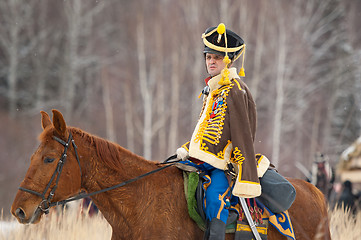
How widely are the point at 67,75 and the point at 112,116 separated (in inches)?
97.8

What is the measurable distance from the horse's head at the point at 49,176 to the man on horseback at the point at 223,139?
36.6 inches

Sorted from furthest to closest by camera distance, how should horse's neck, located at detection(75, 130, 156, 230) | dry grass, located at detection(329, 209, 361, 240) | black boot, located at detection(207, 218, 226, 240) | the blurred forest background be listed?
1. the blurred forest background
2. dry grass, located at detection(329, 209, 361, 240)
3. horse's neck, located at detection(75, 130, 156, 230)
4. black boot, located at detection(207, 218, 226, 240)

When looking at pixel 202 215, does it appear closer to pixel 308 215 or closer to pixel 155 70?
pixel 308 215

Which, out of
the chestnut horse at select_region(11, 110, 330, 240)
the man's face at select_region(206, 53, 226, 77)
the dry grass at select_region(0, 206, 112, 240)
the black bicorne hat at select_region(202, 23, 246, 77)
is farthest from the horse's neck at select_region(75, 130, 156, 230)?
the dry grass at select_region(0, 206, 112, 240)

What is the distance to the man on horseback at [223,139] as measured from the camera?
3367mm

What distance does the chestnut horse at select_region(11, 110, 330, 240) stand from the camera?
10.4 ft

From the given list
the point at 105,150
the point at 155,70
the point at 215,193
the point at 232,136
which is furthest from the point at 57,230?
the point at 155,70

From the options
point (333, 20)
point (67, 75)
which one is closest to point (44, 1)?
point (67, 75)

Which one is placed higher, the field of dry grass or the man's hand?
the man's hand

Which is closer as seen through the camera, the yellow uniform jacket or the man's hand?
the yellow uniform jacket

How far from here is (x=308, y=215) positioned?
400 cm

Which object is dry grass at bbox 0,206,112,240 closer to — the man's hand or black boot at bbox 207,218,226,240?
the man's hand

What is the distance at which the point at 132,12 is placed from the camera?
19891 millimetres

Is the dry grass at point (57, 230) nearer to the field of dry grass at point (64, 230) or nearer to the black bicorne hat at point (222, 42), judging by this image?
the field of dry grass at point (64, 230)
